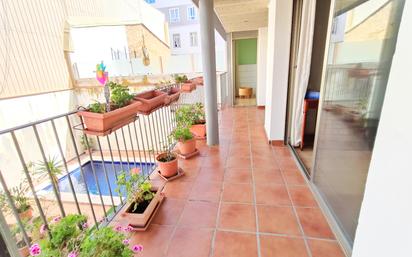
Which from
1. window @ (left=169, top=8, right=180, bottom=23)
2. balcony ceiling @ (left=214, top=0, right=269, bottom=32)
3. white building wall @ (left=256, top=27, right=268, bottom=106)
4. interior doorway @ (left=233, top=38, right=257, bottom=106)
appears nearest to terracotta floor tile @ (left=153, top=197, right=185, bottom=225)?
balcony ceiling @ (left=214, top=0, right=269, bottom=32)

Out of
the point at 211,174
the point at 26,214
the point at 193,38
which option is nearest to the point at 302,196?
the point at 211,174

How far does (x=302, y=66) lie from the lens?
2596 mm

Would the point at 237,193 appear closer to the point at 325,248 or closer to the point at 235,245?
the point at 235,245

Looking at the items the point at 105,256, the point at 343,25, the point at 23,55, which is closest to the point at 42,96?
the point at 23,55

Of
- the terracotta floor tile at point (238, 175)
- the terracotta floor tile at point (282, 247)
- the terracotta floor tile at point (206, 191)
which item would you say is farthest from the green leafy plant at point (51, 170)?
the terracotta floor tile at point (238, 175)

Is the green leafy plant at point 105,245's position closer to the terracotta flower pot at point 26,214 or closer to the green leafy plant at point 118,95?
the green leafy plant at point 118,95

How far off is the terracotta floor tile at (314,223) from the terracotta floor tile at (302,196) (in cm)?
7

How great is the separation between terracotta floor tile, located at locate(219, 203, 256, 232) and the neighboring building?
39.1ft

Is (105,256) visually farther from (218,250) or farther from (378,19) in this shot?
(378,19)

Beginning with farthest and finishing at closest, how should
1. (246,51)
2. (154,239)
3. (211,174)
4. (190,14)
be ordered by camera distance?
(190,14) → (246,51) → (211,174) → (154,239)

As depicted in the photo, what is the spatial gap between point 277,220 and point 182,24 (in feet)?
43.9

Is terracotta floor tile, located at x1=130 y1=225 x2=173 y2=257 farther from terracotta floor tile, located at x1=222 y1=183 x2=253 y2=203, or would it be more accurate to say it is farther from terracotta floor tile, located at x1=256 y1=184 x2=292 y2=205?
terracotta floor tile, located at x1=256 y1=184 x2=292 y2=205

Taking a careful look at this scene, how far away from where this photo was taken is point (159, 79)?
24.9 feet

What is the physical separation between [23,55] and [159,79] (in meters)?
3.88
